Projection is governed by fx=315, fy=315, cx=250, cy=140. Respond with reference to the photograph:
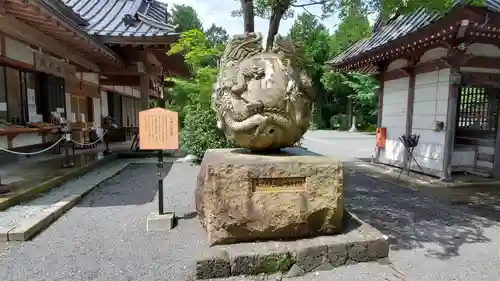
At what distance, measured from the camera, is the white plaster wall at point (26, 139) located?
6.78 meters

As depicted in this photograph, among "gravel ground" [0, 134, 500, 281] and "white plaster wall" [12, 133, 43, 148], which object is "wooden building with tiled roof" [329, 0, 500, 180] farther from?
"white plaster wall" [12, 133, 43, 148]

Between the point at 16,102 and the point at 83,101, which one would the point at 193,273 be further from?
the point at 83,101

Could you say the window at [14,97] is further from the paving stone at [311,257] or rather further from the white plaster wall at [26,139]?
the paving stone at [311,257]

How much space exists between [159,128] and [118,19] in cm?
702

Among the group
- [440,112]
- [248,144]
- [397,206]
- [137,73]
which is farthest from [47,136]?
[440,112]

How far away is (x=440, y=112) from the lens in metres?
6.91

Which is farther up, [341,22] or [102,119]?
[341,22]

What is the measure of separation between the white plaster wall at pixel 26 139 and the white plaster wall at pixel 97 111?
424 centimetres

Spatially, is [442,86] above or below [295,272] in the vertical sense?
above

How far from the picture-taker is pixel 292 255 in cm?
293

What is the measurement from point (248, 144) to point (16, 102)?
20.8ft

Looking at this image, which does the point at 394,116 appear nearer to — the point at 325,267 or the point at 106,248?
the point at 325,267

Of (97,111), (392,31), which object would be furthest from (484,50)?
(97,111)

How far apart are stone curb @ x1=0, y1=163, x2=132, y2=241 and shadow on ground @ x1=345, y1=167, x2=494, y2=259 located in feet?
13.7
